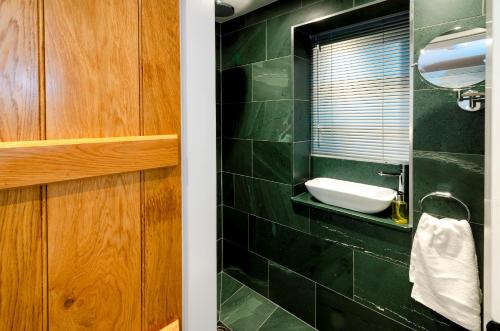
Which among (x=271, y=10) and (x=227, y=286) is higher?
(x=271, y=10)

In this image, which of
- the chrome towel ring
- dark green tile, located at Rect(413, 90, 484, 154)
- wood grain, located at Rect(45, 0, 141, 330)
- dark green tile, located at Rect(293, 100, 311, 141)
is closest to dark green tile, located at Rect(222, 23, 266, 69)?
dark green tile, located at Rect(293, 100, 311, 141)

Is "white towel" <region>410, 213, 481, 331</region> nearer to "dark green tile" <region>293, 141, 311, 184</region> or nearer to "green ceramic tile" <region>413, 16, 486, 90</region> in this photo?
"green ceramic tile" <region>413, 16, 486, 90</region>

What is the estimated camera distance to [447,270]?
1.32 m

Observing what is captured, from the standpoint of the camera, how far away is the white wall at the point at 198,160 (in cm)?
68

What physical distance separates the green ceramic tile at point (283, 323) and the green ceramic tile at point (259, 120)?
139cm

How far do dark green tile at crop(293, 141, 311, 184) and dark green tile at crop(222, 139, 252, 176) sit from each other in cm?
45

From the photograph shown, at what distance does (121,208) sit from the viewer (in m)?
0.57

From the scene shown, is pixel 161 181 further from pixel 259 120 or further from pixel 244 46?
pixel 244 46

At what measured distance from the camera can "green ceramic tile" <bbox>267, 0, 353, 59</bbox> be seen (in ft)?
5.87

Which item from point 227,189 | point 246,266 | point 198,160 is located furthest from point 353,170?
point 198,160

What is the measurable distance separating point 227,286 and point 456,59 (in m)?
2.40

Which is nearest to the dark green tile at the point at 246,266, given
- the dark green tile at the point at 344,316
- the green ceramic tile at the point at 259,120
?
the dark green tile at the point at 344,316
